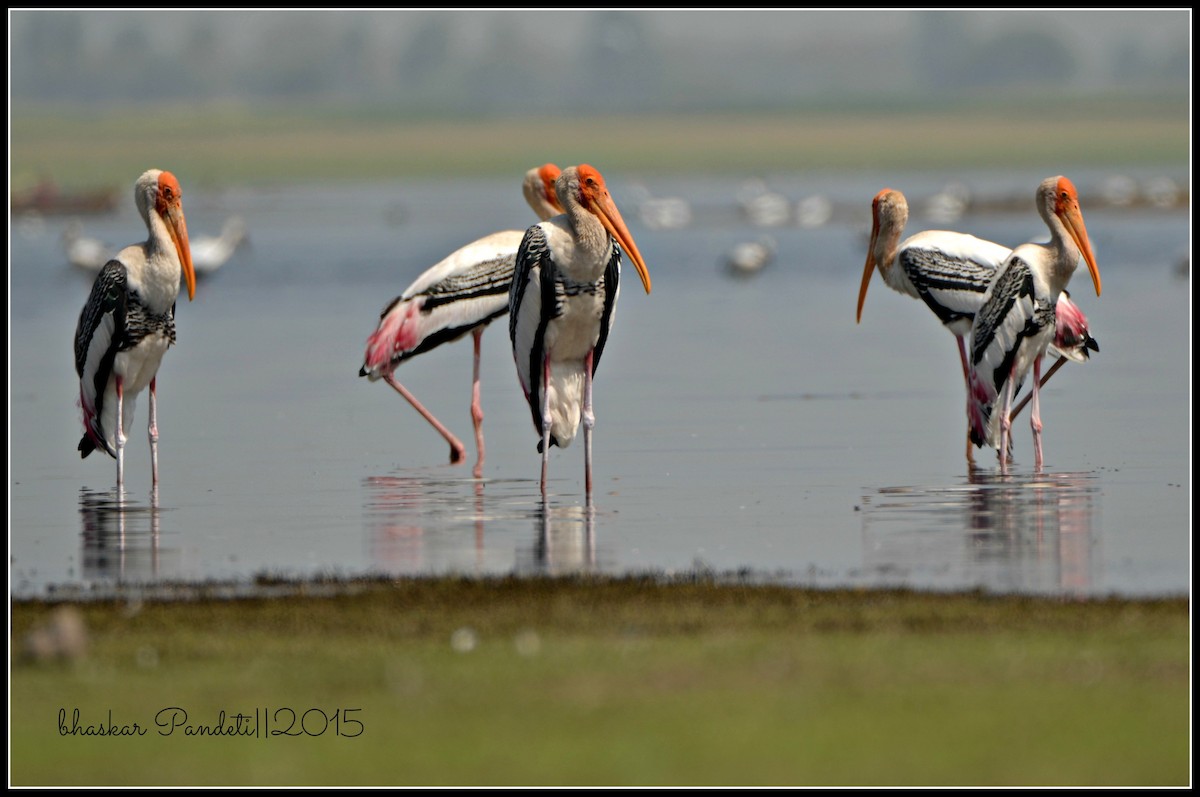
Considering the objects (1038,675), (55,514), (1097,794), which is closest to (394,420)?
(55,514)

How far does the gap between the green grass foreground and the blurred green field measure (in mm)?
81285

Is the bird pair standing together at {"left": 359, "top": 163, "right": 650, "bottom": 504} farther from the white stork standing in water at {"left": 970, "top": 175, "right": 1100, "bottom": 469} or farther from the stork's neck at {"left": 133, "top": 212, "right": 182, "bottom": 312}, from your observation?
the white stork standing in water at {"left": 970, "top": 175, "right": 1100, "bottom": 469}

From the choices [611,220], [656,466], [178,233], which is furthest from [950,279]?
[178,233]

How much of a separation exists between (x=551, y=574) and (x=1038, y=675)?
2693 millimetres

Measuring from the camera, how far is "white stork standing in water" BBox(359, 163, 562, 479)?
13594 mm

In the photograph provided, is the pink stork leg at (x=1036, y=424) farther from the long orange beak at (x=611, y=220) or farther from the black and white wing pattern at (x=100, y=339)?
the black and white wing pattern at (x=100, y=339)

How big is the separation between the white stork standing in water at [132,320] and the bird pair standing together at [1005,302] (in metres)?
4.46

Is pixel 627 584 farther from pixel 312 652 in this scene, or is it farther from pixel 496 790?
pixel 496 790

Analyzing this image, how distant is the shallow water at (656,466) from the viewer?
9180 millimetres

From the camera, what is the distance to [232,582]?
8664 millimetres

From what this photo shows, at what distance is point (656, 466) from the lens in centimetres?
1241

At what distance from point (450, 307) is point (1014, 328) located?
3619 mm

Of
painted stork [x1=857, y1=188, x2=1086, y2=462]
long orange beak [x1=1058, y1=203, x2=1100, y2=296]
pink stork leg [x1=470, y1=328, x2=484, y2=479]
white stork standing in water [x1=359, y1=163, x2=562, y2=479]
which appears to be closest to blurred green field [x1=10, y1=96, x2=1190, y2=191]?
white stork standing in water [x1=359, y1=163, x2=562, y2=479]

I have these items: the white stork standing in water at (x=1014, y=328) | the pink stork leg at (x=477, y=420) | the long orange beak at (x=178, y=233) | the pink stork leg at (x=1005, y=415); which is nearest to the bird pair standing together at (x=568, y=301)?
the pink stork leg at (x=477, y=420)
